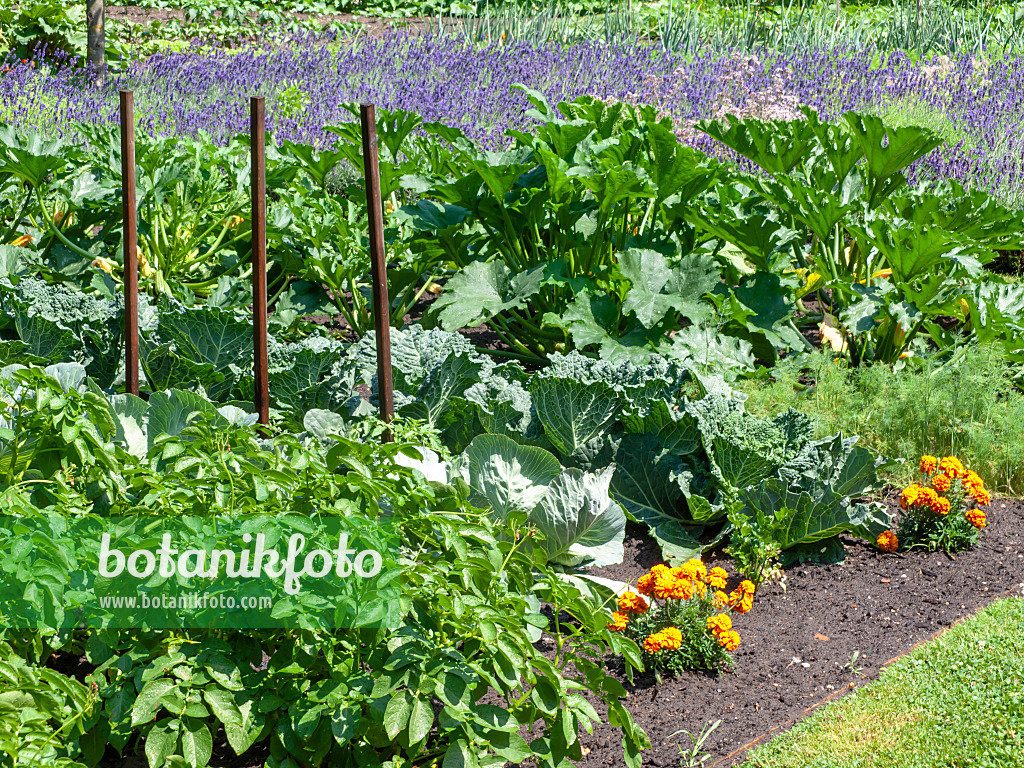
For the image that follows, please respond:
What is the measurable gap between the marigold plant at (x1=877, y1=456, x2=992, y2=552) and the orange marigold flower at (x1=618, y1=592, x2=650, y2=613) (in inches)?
37.2

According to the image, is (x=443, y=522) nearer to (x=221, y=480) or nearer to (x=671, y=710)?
(x=221, y=480)

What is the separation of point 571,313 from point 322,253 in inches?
46.4

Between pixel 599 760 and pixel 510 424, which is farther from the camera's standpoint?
pixel 510 424

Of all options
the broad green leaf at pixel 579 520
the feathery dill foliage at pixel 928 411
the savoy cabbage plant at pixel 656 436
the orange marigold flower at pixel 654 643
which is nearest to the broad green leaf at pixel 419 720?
the orange marigold flower at pixel 654 643

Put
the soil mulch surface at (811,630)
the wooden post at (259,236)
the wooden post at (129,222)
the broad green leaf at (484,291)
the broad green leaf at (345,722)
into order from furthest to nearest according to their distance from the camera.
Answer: the broad green leaf at (484,291) < the wooden post at (129,222) < the wooden post at (259,236) < the soil mulch surface at (811,630) < the broad green leaf at (345,722)

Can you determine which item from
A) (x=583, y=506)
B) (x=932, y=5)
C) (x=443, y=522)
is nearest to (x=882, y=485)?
(x=583, y=506)

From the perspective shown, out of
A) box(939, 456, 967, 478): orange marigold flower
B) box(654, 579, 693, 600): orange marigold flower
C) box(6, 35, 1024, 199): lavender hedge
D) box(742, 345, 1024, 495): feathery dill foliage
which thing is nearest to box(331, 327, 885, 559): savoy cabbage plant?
box(939, 456, 967, 478): orange marigold flower

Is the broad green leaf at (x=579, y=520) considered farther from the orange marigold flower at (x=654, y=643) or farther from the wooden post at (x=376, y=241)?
the wooden post at (x=376, y=241)

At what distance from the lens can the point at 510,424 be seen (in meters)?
3.17

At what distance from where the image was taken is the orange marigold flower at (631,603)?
8.18 feet

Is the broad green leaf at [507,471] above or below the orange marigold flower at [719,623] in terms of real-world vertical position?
above

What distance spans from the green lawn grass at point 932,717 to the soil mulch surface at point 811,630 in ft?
0.20

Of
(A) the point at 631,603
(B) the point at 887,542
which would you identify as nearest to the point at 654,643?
(A) the point at 631,603

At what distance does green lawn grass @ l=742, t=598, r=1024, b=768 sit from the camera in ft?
7.06
